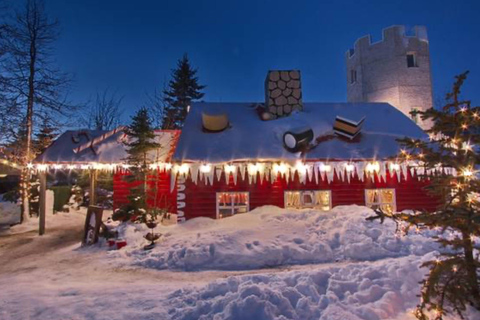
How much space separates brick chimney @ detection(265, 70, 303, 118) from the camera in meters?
14.3

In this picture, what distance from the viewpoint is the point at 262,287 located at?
4879 millimetres

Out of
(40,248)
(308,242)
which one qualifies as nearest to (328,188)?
(308,242)

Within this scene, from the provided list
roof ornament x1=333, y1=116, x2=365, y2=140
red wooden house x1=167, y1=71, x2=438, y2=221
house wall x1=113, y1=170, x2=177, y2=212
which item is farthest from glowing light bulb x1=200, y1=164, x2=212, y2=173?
roof ornament x1=333, y1=116, x2=365, y2=140

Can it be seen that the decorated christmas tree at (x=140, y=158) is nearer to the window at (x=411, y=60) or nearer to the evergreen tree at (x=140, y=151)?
the evergreen tree at (x=140, y=151)

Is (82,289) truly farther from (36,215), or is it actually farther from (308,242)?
(36,215)

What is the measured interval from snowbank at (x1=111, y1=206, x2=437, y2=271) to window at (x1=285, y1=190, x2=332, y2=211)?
2522 mm

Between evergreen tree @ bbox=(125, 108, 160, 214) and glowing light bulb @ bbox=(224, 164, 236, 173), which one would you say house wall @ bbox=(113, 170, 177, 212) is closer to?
evergreen tree @ bbox=(125, 108, 160, 214)

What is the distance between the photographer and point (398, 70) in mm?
21766

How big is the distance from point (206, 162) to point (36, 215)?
13.4 m

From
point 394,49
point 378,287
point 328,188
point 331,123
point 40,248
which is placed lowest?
point 40,248

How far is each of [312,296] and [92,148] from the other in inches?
506

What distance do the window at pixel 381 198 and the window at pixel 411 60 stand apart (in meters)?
12.6

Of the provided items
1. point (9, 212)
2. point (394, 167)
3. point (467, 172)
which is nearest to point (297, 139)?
point (394, 167)

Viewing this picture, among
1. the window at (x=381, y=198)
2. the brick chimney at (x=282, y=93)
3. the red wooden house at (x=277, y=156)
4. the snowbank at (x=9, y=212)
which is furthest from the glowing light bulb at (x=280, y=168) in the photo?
the snowbank at (x=9, y=212)
